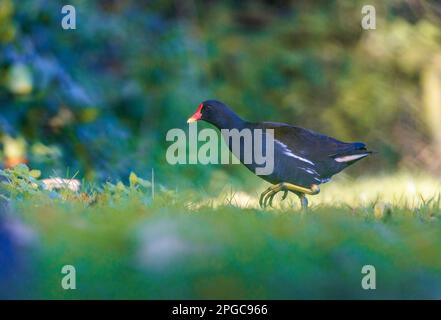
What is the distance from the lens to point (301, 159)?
4.04 metres

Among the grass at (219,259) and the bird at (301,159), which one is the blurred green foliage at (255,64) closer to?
the bird at (301,159)

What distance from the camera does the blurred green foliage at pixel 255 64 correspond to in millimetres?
8359

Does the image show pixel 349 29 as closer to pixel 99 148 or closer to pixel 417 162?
pixel 417 162

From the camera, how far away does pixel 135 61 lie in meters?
9.19

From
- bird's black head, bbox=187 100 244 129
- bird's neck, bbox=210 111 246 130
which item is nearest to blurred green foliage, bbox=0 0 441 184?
bird's black head, bbox=187 100 244 129

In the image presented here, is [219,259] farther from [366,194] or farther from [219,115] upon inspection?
[366,194]

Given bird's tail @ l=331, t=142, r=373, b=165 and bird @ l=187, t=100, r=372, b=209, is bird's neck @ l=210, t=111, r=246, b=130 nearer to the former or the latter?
bird @ l=187, t=100, r=372, b=209

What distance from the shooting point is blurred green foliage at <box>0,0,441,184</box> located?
8.36 metres

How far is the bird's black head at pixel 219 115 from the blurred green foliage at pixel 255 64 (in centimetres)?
275

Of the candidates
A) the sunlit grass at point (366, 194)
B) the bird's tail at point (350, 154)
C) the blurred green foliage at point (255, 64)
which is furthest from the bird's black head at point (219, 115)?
the blurred green foliage at point (255, 64)

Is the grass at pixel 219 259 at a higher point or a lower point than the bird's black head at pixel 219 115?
lower

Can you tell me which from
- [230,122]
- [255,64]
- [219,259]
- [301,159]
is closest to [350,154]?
[301,159]
